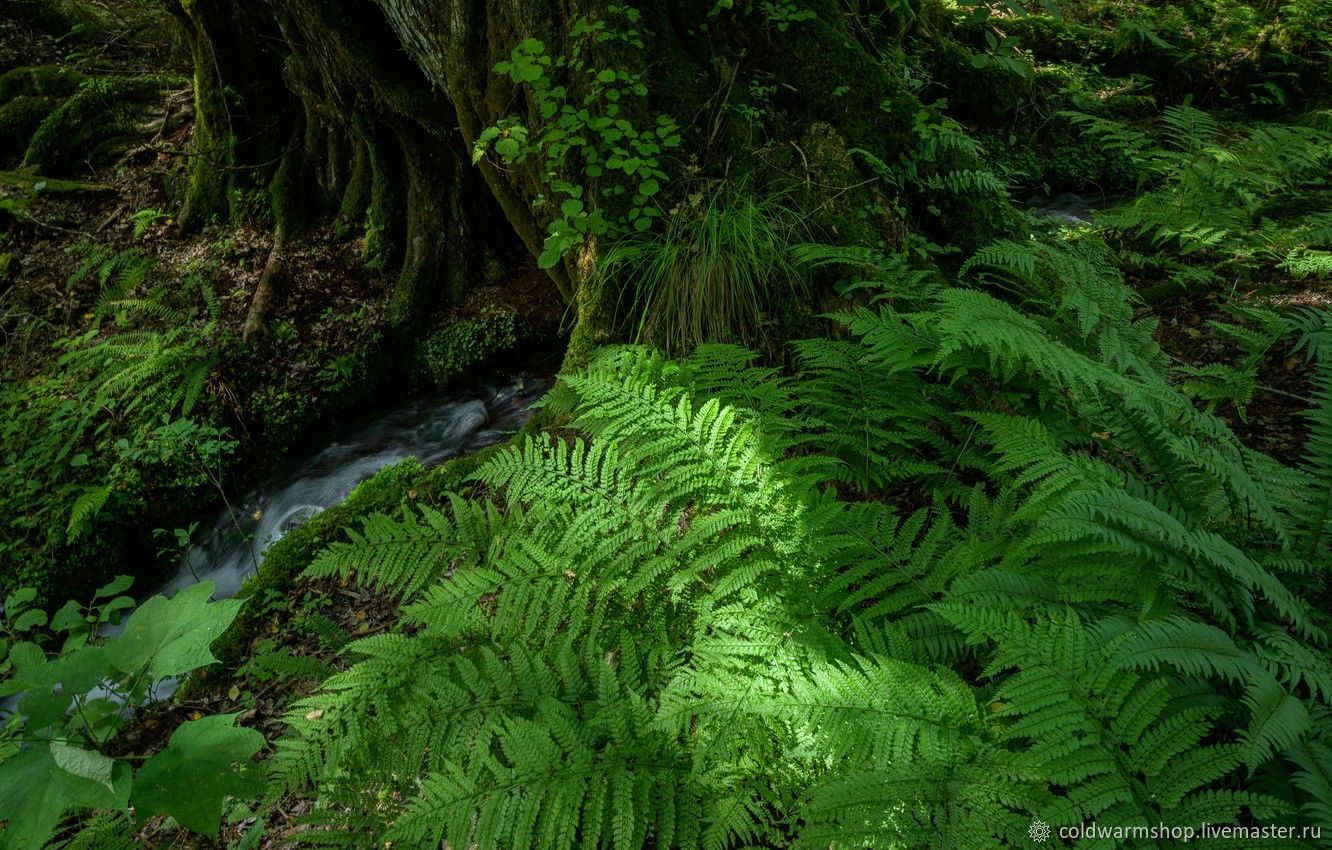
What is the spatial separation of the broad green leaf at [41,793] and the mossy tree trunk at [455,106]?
2.72 m

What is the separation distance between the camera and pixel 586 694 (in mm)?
1990

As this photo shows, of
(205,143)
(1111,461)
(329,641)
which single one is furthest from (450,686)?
(205,143)

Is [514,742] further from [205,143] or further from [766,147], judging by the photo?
[205,143]

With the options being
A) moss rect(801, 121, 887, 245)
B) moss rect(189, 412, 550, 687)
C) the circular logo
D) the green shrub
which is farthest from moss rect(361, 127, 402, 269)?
the circular logo

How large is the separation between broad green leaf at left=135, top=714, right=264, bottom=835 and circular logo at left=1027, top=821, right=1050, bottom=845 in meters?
1.62

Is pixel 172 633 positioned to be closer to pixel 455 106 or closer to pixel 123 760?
pixel 123 760

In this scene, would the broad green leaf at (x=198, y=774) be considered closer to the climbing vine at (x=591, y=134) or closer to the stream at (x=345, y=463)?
the climbing vine at (x=591, y=134)

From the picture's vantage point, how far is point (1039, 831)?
1324mm

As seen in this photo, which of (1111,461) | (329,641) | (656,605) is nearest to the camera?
(656,605)

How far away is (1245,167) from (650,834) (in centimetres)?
540

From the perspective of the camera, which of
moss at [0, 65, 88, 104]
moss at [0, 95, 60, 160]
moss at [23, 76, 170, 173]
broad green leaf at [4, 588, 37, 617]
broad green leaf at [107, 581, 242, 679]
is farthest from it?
moss at [0, 65, 88, 104]

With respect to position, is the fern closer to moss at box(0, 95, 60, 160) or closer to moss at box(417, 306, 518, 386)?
moss at box(417, 306, 518, 386)

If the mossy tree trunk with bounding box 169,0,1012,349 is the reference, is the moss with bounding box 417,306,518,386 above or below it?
below

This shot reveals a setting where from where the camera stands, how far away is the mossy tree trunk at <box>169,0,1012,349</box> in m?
3.64
